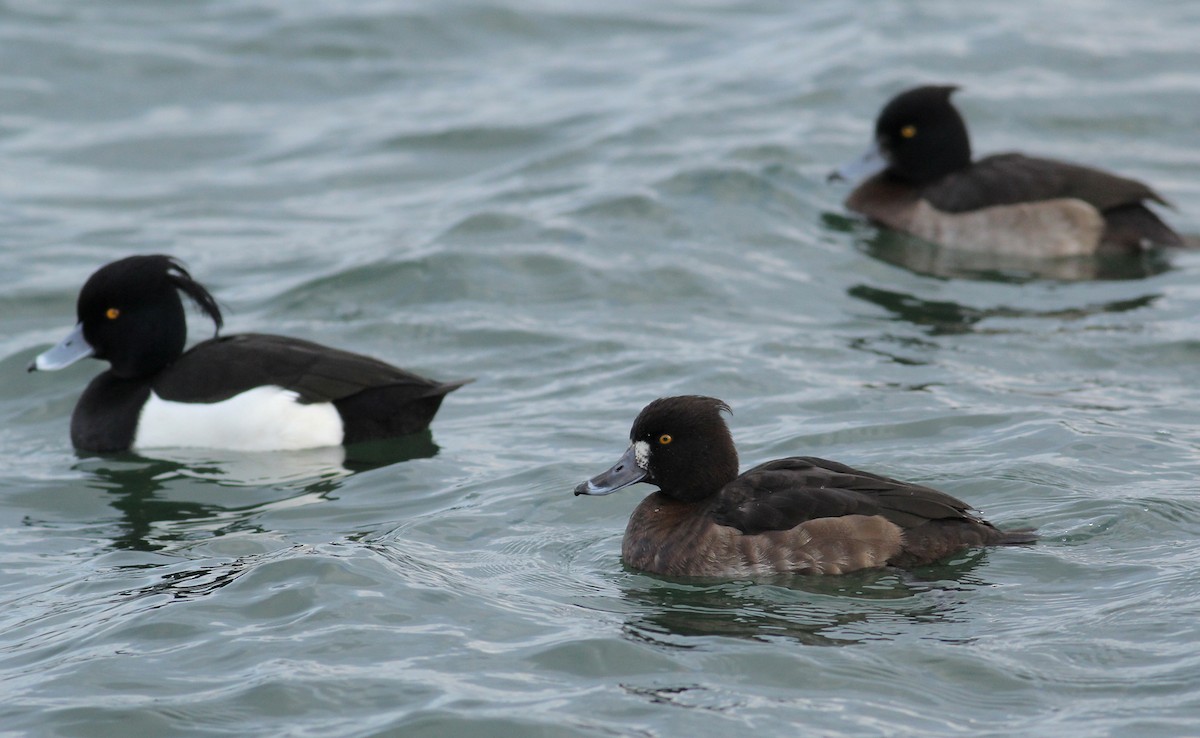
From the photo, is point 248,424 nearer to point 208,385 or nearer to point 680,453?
point 208,385

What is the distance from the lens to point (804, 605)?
6055 millimetres

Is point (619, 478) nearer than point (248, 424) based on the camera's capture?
Yes

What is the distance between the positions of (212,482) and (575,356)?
2.56 m

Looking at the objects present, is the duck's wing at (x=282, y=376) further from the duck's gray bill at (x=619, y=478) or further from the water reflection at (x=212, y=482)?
the duck's gray bill at (x=619, y=478)

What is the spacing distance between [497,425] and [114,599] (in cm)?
278

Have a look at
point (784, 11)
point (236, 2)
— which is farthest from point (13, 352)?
point (784, 11)

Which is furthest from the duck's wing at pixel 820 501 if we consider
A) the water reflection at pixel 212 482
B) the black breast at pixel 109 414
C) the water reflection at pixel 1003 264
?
the water reflection at pixel 1003 264

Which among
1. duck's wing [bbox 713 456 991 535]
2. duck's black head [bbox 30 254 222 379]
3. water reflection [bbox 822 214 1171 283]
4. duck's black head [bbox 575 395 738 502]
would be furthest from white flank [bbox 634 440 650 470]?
water reflection [bbox 822 214 1171 283]

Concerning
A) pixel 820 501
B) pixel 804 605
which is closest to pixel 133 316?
pixel 820 501

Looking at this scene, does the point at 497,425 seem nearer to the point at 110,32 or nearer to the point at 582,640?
the point at 582,640

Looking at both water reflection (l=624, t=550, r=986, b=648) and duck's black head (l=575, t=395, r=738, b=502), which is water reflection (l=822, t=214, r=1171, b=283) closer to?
duck's black head (l=575, t=395, r=738, b=502)

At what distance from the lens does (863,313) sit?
1054 centimetres

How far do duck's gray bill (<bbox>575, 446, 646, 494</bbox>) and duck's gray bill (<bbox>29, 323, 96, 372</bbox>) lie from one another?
3536 millimetres

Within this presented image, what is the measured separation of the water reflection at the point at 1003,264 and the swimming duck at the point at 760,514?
5186mm
